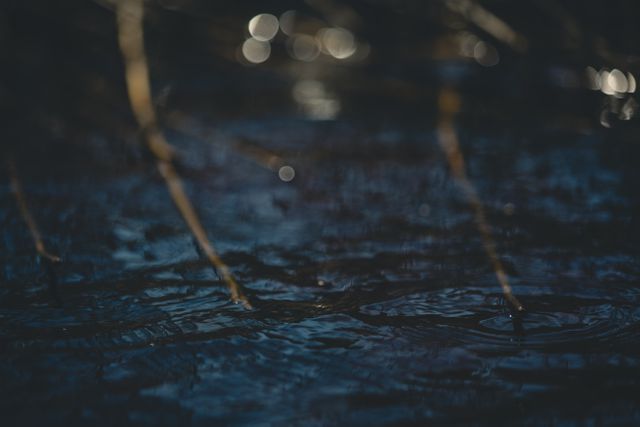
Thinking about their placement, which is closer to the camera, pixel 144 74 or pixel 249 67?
pixel 144 74

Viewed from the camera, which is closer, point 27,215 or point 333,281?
point 333,281

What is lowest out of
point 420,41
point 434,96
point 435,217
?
point 435,217

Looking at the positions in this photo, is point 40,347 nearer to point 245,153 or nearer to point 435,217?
point 435,217

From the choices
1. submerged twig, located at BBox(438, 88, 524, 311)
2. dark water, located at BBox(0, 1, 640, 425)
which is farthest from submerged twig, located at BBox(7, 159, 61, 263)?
submerged twig, located at BBox(438, 88, 524, 311)

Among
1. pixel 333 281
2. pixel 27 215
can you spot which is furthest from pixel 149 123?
pixel 333 281

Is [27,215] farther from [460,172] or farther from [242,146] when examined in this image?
[460,172]

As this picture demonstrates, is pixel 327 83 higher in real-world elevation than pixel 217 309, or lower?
higher

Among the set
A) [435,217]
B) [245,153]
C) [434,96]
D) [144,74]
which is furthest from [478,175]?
[144,74]

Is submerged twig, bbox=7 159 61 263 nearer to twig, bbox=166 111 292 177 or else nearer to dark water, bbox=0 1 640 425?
dark water, bbox=0 1 640 425
